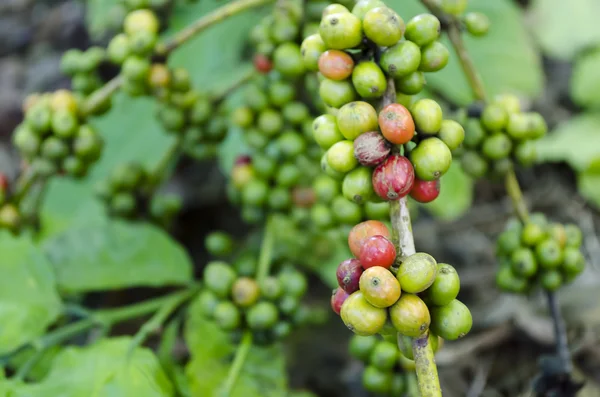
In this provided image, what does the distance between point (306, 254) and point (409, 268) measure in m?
1.18

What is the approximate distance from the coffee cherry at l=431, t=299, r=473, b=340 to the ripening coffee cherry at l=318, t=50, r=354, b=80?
502 millimetres

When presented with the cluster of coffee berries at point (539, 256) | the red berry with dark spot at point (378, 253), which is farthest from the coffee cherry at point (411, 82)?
the cluster of coffee berries at point (539, 256)

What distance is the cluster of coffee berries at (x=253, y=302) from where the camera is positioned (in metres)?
1.70

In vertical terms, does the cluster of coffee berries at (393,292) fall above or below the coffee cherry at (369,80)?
below

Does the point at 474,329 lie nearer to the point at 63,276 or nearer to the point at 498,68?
the point at 498,68

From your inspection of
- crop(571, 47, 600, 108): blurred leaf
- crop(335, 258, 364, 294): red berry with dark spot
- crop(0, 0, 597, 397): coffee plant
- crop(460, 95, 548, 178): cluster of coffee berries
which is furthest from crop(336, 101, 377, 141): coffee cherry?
crop(571, 47, 600, 108): blurred leaf

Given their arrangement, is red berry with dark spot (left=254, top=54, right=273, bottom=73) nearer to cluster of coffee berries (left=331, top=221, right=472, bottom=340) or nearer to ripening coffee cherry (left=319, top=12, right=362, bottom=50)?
ripening coffee cherry (left=319, top=12, right=362, bottom=50)

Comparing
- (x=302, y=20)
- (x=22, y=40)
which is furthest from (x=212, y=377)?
(x=22, y=40)

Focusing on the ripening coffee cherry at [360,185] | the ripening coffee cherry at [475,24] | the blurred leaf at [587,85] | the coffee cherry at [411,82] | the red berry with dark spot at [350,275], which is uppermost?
the coffee cherry at [411,82]

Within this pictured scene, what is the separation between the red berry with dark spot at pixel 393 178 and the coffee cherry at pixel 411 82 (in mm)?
198

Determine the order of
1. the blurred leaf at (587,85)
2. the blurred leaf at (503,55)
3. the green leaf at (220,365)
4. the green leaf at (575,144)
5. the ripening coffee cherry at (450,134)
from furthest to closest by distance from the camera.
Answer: the blurred leaf at (587,85), the green leaf at (575,144), the blurred leaf at (503,55), the green leaf at (220,365), the ripening coffee cherry at (450,134)

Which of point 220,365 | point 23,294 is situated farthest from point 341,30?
point 23,294

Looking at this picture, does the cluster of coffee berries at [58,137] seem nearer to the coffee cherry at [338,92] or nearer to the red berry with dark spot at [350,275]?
the coffee cherry at [338,92]

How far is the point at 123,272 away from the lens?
2.06 metres
